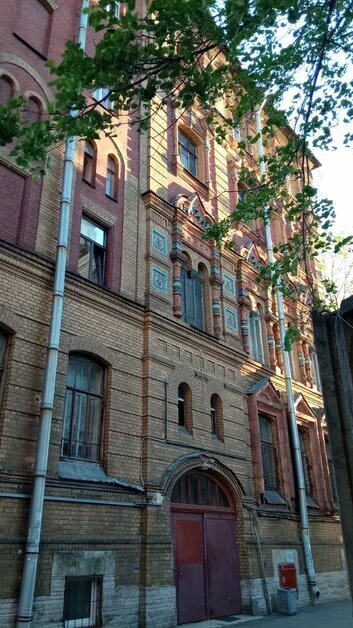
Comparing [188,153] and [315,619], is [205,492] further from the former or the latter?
[188,153]

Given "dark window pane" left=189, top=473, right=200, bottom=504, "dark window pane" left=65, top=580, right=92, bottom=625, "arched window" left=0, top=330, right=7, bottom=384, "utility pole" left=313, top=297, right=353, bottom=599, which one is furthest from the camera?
"dark window pane" left=189, top=473, right=200, bottom=504

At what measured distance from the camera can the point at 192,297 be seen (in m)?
14.9

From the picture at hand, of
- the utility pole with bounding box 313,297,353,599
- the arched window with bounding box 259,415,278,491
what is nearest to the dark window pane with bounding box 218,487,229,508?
the arched window with bounding box 259,415,278,491

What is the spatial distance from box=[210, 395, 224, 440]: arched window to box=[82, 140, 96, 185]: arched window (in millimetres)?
6533

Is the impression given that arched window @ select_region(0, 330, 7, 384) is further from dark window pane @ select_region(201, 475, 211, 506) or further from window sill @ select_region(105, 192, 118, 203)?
dark window pane @ select_region(201, 475, 211, 506)

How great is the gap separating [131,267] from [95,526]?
19.9ft

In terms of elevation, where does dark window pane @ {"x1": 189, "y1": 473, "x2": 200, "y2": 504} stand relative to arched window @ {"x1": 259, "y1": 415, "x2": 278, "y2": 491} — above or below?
below

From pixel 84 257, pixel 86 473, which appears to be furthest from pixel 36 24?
pixel 86 473

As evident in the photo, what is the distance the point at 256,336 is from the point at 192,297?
12.1ft

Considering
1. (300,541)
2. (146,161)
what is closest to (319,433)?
(300,541)

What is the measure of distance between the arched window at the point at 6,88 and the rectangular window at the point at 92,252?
10.1 ft

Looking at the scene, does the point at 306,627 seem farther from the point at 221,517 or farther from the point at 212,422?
the point at 212,422

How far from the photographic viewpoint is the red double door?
1115cm

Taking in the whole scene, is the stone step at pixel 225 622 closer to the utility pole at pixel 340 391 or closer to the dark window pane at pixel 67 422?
the dark window pane at pixel 67 422
